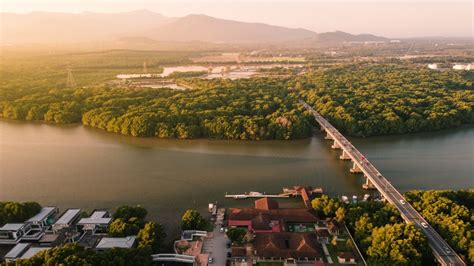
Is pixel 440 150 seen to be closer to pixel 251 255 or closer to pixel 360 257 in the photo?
pixel 360 257

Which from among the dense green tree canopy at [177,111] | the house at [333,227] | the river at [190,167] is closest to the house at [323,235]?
the house at [333,227]

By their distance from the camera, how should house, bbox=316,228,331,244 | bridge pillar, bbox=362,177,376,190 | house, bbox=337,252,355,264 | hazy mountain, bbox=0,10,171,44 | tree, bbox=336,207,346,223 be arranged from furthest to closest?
hazy mountain, bbox=0,10,171,44 < bridge pillar, bbox=362,177,376,190 < tree, bbox=336,207,346,223 < house, bbox=316,228,331,244 < house, bbox=337,252,355,264

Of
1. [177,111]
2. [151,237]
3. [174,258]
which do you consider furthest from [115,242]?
[177,111]

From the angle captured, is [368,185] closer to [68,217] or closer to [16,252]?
[68,217]

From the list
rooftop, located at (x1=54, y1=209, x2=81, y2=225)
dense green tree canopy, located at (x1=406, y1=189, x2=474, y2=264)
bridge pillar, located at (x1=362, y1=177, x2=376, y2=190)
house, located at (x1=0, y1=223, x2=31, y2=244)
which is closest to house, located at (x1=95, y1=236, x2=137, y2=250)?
rooftop, located at (x1=54, y1=209, x2=81, y2=225)

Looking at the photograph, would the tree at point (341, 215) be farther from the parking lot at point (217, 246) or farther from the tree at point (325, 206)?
the parking lot at point (217, 246)

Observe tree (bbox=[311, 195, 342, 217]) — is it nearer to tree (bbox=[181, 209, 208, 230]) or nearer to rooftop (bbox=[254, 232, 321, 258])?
rooftop (bbox=[254, 232, 321, 258])

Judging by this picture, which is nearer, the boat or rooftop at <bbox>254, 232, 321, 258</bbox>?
rooftop at <bbox>254, 232, 321, 258</bbox>
